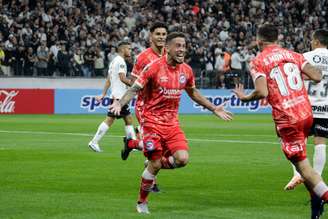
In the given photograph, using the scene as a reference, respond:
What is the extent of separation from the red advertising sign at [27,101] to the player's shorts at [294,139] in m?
27.2

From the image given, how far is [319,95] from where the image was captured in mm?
13086

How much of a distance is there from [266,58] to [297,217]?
200cm

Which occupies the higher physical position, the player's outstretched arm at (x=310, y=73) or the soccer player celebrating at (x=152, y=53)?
the player's outstretched arm at (x=310, y=73)

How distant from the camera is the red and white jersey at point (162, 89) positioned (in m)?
11.5

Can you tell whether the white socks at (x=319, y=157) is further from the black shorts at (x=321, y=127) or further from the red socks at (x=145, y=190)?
the red socks at (x=145, y=190)

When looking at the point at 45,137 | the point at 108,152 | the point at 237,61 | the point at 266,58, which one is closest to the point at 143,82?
the point at 266,58

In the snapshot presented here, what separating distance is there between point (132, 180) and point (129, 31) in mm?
27129

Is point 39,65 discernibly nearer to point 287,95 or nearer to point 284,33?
point 284,33

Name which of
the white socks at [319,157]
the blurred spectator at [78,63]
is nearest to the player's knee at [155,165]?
the white socks at [319,157]

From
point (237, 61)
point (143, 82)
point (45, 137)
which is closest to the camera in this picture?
point (143, 82)

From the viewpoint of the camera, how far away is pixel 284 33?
151ft

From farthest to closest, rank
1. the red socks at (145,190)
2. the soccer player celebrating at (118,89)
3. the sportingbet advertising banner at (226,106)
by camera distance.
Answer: the sportingbet advertising banner at (226,106)
the soccer player celebrating at (118,89)
the red socks at (145,190)

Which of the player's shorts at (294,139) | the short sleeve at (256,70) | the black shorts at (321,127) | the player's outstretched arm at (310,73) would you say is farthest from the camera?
the black shorts at (321,127)

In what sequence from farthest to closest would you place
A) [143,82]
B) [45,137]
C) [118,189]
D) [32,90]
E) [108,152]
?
[32,90] → [45,137] → [108,152] → [118,189] → [143,82]
